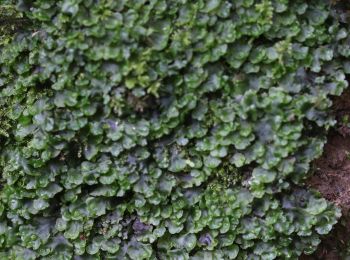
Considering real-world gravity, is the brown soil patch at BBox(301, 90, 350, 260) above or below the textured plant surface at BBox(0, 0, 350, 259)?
below

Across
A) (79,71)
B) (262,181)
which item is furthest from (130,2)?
(262,181)

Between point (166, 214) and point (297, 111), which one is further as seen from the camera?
point (166, 214)

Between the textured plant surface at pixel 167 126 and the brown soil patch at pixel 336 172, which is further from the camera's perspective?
the brown soil patch at pixel 336 172

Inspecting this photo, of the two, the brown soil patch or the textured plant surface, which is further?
the brown soil patch

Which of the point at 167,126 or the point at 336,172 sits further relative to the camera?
the point at 336,172

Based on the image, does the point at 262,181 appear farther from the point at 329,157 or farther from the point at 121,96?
the point at 121,96

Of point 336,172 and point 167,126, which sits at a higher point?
point 167,126

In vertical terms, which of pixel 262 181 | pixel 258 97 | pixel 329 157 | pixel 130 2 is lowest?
→ pixel 329 157

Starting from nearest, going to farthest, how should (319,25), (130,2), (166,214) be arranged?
(130,2) → (319,25) → (166,214)
